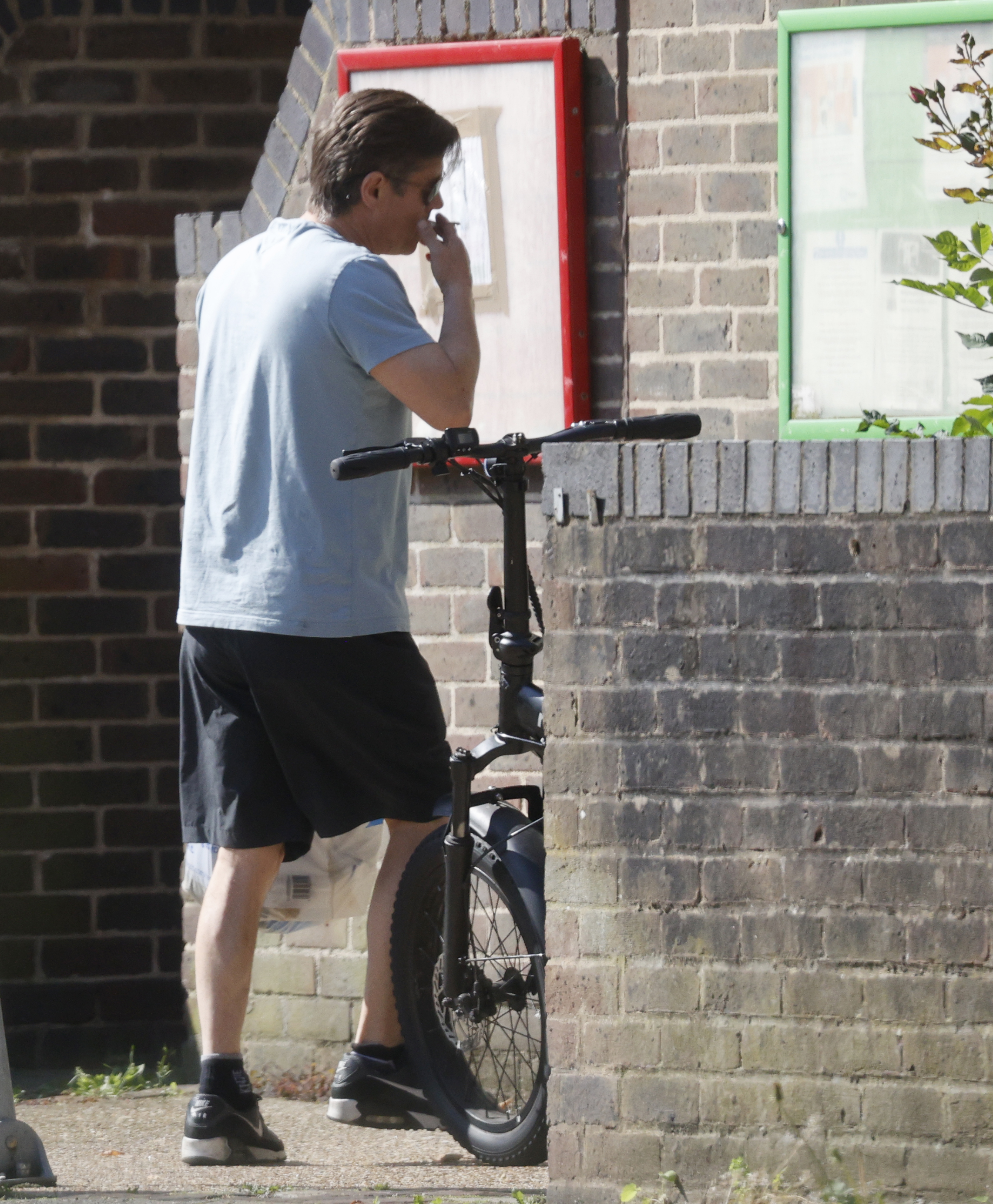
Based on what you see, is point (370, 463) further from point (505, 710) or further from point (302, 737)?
point (302, 737)

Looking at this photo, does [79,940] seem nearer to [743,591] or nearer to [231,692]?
[231,692]

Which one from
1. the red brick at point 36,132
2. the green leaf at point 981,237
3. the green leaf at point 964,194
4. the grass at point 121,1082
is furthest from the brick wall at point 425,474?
the green leaf at point 981,237

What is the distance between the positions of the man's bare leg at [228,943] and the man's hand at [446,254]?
126 cm

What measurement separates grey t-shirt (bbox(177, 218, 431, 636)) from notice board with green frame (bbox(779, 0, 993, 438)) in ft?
4.94

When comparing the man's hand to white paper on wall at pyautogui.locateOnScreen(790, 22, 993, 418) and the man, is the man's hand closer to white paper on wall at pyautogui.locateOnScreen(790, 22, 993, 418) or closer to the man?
the man

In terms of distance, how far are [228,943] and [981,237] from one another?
6.77 ft

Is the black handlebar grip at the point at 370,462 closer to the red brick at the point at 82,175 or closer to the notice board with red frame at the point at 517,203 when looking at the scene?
the notice board with red frame at the point at 517,203

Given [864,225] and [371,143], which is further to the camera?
[864,225]

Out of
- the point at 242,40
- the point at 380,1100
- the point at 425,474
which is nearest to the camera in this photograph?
the point at 380,1100

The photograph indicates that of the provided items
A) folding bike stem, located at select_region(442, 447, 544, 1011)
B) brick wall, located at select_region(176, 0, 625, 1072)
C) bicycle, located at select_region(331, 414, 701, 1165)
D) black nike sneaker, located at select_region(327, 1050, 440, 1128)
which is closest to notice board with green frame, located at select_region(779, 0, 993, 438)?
brick wall, located at select_region(176, 0, 625, 1072)

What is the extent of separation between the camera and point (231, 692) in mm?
3625

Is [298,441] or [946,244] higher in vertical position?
[946,244]

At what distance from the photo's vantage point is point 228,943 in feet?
11.8

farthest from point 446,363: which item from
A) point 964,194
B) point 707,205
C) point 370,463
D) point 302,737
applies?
point 707,205
